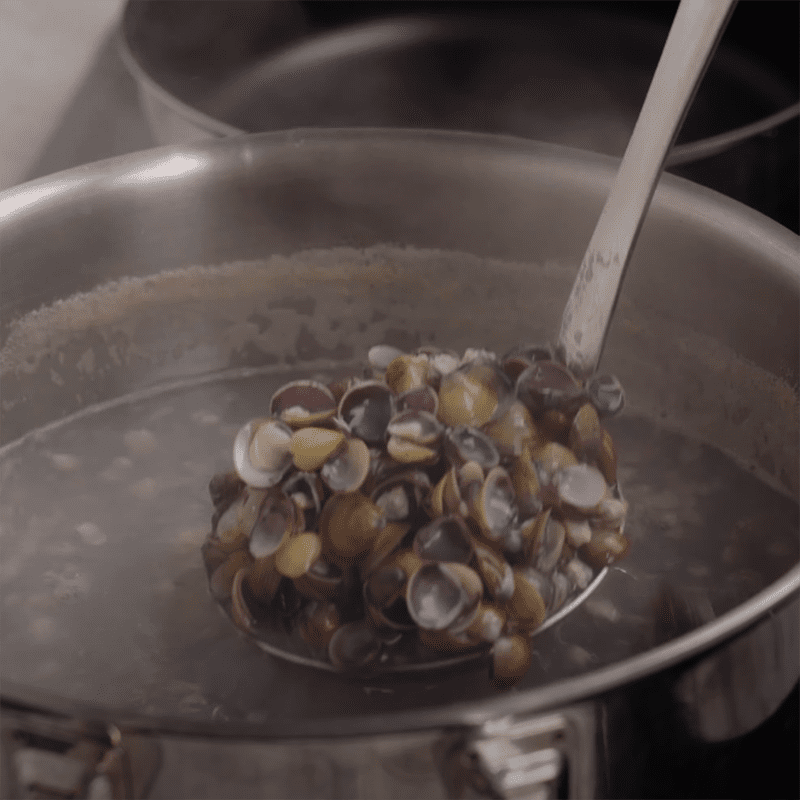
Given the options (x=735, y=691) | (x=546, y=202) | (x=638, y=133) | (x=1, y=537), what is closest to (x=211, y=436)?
(x=1, y=537)

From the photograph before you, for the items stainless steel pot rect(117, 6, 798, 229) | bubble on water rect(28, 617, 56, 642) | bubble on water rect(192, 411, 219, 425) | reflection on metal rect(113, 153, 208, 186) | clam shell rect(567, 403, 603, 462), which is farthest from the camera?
stainless steel pot rect(117, 6, 798, 229)

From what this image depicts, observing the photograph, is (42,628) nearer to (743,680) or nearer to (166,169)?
(166,169)

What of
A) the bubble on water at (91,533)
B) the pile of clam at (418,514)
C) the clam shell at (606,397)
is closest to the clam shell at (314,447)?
the pile of clam at (418,514)

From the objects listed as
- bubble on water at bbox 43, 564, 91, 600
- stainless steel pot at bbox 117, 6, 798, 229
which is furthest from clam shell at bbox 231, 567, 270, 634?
stainless steel pot at bbox 117, 6, 798, 229

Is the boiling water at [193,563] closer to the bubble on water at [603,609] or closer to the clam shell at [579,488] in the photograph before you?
the bubble on water at [603,609]

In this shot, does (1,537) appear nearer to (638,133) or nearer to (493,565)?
(493,565)

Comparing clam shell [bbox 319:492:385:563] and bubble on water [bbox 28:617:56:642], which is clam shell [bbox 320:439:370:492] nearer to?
clam shell [bbox 319:492:385:563]
